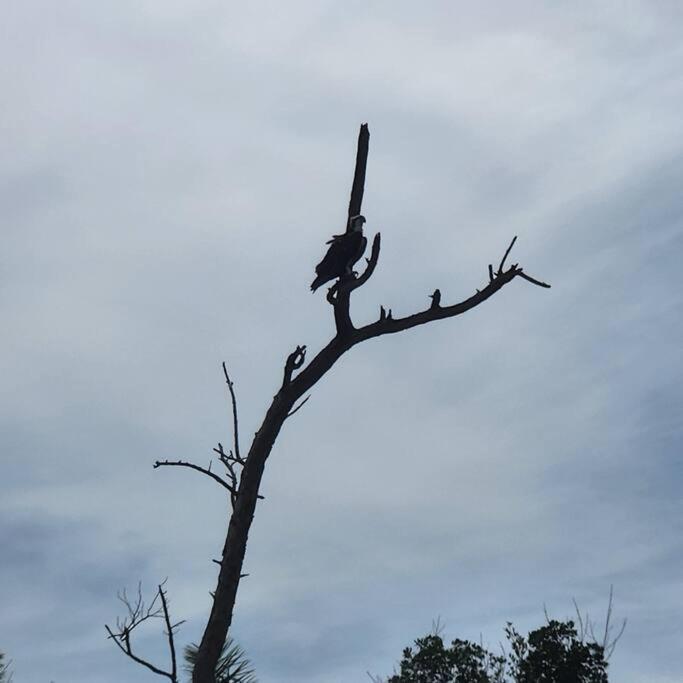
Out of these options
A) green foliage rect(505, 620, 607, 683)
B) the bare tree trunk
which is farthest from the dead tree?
green foliage rect(505, 620, 607, 683)

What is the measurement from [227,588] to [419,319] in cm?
306

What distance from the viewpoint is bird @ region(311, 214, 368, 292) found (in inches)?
364

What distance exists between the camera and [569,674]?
73.6ft

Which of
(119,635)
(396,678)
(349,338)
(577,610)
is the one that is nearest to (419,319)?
(349,338)

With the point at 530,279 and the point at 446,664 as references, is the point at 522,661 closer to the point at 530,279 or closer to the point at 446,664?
the point at 446,664

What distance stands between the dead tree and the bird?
15cm

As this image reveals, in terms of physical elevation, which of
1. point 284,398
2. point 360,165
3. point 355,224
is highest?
point 360,165

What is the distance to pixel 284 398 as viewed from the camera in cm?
818

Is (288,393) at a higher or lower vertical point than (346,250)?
lower

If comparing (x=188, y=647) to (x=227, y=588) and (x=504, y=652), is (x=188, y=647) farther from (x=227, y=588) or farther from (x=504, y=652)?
(x=504, y=652)

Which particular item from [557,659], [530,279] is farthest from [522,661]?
[530,279]

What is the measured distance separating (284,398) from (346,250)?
202 cm

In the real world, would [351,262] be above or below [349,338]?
above

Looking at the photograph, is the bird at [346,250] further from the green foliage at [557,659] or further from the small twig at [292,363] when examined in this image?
the green foliage at [557,659]
